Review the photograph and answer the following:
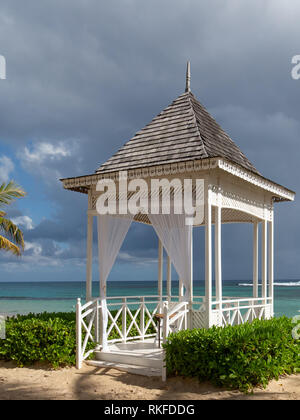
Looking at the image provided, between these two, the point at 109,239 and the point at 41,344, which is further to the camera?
the point at 109,239

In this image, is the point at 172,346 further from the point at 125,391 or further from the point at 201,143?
the point at 201,143

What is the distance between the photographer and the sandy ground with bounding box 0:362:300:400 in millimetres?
7168

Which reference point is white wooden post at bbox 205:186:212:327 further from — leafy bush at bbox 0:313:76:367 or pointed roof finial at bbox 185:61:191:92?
pointed roof finial at bbox 185:61:191:92

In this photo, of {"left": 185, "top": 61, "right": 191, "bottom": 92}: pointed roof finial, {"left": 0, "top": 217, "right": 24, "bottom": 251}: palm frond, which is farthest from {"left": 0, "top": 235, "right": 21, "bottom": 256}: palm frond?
{"left": 185, "top": 61, "right": 191, "bottom": 92}: pointed roof finial

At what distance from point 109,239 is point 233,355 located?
12.9 ft

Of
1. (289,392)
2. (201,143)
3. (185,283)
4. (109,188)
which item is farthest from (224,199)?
(289,392)

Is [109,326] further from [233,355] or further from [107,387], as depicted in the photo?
[233,355]

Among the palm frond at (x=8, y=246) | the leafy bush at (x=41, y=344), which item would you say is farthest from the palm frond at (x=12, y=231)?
the leafy bush at (x=41, y=344)

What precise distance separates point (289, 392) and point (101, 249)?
4.82 meters

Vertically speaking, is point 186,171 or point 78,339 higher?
point 186,171

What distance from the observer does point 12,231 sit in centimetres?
1316

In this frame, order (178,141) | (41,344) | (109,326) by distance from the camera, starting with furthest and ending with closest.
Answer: (109,326)
(178,141)
(41,344)

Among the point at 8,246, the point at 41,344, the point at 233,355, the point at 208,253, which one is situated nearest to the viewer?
the point at 233,355

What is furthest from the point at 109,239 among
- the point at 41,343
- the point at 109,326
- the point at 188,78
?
the point at 188,78
